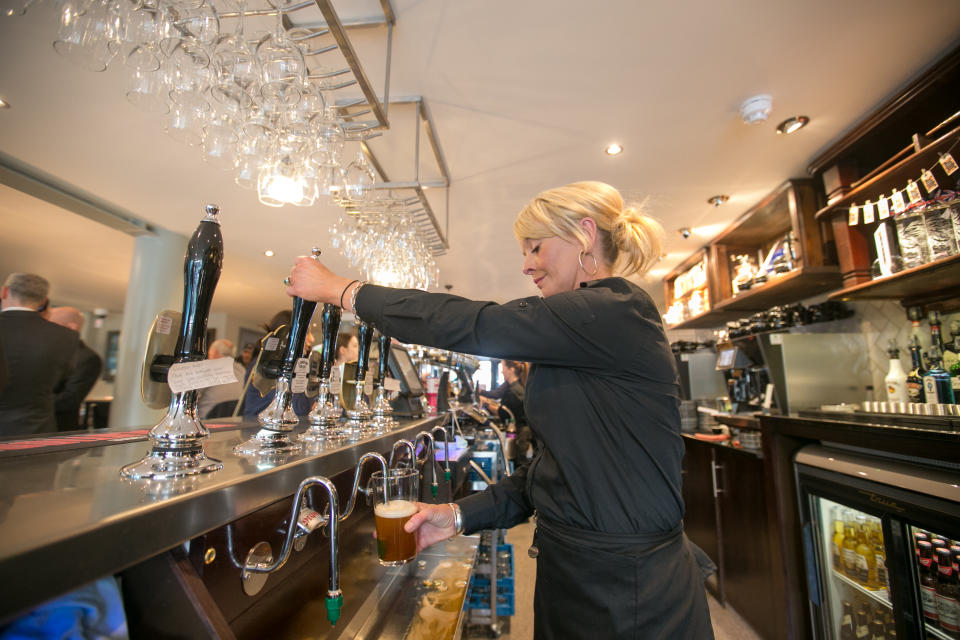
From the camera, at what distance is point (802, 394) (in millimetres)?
2785

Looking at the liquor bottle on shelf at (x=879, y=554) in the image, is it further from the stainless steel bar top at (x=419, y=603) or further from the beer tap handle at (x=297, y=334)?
the beer tap handle at (x=297, y=334)

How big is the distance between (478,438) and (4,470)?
3026 mm

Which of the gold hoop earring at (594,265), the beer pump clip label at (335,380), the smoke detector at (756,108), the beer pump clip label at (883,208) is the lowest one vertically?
the beer pump clip label at (335,380)

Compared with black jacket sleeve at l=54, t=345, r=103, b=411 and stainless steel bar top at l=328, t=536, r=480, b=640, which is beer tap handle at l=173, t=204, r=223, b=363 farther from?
black jacket sleeve at l=54, t=345, r=103, b=411

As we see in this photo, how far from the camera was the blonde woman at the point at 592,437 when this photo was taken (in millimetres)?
895

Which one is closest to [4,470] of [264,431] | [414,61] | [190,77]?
[264,431]

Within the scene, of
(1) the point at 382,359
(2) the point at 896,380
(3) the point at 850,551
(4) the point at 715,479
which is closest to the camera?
(1) the point at 382,359

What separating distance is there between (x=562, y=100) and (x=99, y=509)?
2.52 meters

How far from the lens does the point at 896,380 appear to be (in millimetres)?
2684

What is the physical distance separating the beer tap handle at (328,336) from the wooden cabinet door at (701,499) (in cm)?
275

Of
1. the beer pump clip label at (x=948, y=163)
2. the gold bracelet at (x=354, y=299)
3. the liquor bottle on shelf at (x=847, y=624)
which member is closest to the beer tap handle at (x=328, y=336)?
the gold bracelet at (x=354, y=299)

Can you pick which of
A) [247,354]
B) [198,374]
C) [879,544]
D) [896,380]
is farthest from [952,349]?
[247,354]

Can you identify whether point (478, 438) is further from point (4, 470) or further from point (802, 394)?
point (4, 470)

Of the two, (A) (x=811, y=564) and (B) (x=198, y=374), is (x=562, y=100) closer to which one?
(B) (x=198, y=374)
